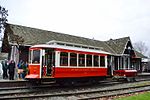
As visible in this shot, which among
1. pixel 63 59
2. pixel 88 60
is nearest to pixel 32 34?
pixel 88 60

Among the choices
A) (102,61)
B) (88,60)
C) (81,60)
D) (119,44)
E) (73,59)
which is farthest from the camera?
(119,44)

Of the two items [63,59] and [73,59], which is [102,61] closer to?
[73,59]

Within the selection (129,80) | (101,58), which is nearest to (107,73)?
(101,58)

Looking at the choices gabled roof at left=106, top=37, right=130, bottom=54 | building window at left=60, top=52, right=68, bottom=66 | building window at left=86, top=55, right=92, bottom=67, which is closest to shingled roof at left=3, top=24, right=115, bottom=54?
building window at left=86, top=55, right=92, bottom=67

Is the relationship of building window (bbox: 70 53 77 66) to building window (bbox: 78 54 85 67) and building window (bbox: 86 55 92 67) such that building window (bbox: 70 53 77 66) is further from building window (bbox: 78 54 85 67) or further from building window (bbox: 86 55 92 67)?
building window (bbox: 86 55 92 67)

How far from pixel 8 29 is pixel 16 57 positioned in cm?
332

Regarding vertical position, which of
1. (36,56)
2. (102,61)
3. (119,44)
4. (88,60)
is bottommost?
(102,61)

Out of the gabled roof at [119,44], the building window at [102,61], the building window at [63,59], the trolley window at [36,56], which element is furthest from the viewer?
the gabled roof at [119,44]

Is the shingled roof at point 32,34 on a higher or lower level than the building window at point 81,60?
higher

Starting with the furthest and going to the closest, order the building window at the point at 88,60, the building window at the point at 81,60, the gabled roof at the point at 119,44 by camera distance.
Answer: the gabled roof at the point at 119,44 → the building window at the point at 88,60 → the building window at the point at 81,60

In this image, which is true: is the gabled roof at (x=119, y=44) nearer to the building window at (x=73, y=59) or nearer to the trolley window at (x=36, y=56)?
the building window at (x=73, y=59)

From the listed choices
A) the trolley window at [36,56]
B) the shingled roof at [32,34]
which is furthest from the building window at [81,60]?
the shingled roof at [32,34]

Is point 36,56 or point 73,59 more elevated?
point 36,56

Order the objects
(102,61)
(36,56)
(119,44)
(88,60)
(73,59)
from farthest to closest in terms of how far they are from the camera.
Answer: (119,44)
(102,61)
(88,60)
(73,59)
(36,56)
